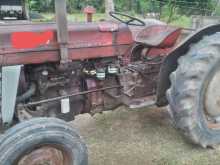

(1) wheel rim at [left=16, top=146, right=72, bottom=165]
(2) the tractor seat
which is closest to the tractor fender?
(2) the tractor seat

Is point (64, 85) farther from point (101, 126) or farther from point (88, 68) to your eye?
point (101, 126)

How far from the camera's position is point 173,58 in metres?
2.97

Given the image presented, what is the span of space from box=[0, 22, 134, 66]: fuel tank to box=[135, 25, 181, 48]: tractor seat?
0.46ft

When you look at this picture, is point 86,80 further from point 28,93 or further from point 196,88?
point 196,88

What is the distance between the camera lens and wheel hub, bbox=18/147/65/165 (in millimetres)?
2316

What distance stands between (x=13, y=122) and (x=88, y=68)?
0.78m

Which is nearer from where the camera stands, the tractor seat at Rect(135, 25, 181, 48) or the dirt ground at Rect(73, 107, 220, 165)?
the dirt ground at Rect(73, 107, 220, 165)

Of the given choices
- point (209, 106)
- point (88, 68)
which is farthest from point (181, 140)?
point (88, 68)

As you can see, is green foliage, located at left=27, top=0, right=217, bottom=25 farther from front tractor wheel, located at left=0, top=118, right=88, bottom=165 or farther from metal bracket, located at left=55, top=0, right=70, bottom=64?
front tractor wheel, located at left=0, top=118, right=88, bottom=165

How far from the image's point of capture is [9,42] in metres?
2.61

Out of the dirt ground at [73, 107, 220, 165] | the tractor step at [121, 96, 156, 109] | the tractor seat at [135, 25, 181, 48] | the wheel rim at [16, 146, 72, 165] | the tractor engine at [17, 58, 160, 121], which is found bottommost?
the dirt ground at [73, 107, 220, 165]

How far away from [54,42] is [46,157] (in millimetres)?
931

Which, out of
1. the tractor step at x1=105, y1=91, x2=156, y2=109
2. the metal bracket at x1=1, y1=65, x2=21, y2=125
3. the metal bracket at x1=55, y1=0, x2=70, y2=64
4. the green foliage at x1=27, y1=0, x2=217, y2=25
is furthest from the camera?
the green foliage at x1=27, y1=0, x2=217, y2=25

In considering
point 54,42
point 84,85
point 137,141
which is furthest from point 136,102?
point 54,42
